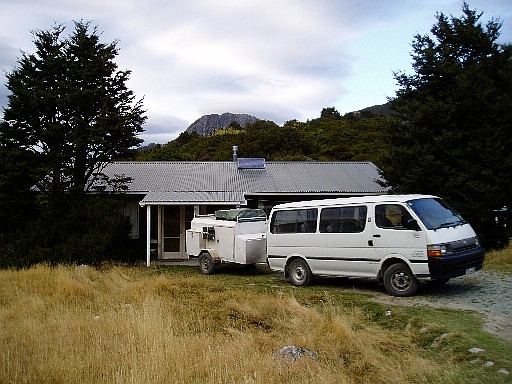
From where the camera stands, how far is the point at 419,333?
7.18m

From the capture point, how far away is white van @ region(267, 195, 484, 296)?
31.2 feet

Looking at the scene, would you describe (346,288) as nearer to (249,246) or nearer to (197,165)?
(249,246)

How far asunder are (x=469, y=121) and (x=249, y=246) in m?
8.70

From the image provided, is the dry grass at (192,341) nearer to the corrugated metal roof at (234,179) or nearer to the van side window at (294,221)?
the van side window at (294,221)

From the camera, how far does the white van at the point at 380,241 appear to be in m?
9.51

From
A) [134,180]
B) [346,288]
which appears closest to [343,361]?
[346,288]

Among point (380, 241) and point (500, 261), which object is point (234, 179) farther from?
point (380, 241)

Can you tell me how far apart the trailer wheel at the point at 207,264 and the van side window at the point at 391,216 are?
6.33 meters

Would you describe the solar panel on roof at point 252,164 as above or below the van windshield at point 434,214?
above

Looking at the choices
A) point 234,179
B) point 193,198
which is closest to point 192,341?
point 193,198

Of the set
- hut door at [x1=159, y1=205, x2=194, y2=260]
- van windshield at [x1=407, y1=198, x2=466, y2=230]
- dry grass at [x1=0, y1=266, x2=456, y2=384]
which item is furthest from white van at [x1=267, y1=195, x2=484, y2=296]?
hut door at [x1=159, y1=205, x2=194, y2=260]

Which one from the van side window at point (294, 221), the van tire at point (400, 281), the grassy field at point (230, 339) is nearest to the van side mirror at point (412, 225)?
the van tire at point (400, 281)

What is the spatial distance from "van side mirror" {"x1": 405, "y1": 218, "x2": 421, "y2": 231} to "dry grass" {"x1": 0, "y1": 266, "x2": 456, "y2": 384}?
2242 millimetres

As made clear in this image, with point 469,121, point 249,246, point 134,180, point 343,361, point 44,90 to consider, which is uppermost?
point 44,90
